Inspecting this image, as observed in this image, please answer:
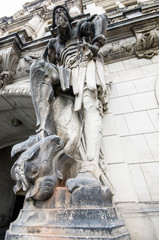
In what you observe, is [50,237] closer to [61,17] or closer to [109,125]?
[109,125]

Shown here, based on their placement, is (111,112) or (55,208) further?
(111,112)

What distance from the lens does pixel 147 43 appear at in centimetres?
205

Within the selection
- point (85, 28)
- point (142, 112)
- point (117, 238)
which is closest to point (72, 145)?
point (117, 238)

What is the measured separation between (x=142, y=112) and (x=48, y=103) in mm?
1108

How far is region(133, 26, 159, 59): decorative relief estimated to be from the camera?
2008 mm

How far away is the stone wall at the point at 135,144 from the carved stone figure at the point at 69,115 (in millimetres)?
173

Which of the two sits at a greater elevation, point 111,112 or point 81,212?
point 111,112

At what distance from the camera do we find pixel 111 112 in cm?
154

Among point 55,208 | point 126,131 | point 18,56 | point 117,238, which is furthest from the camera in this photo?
point 18,56

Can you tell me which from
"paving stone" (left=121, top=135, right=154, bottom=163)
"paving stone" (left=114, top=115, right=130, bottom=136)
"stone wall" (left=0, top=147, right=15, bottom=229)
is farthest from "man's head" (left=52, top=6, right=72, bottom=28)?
"stone wall" (left=0, top=147, right=15, bottom=229)

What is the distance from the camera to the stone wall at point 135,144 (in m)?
0.83

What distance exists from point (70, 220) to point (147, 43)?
260cm

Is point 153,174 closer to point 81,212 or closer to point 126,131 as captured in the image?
point 126,131

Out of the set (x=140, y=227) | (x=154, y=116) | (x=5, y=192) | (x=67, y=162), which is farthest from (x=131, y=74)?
(x=5, y=192)
